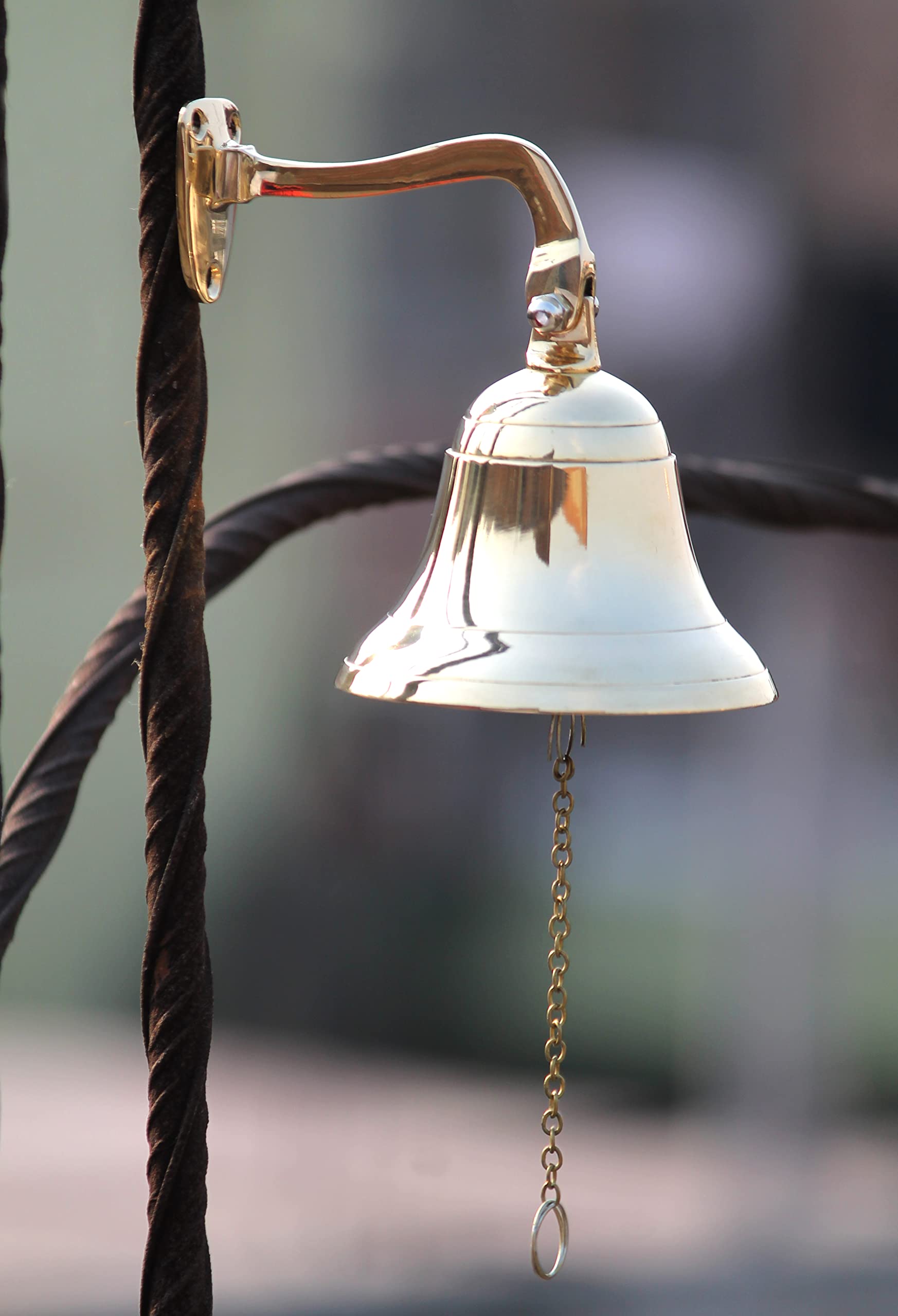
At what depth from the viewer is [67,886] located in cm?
300

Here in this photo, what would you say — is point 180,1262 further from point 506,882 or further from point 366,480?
point 506,882

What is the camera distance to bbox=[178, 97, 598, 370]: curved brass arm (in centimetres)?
47

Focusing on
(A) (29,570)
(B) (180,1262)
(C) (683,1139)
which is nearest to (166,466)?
(B) (180,1262)

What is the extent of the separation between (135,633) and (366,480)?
15 centimetres

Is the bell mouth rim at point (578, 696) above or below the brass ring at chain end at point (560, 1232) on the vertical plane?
above

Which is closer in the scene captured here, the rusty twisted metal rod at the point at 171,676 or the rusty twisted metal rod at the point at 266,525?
the rusty twisted metal rod at the point at 171,676

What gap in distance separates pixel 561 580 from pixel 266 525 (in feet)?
0.58

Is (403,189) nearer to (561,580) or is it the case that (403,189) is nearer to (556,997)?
(561,580)

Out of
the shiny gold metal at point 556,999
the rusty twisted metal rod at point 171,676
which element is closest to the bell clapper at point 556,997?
the shiny gold metal at point 556,999

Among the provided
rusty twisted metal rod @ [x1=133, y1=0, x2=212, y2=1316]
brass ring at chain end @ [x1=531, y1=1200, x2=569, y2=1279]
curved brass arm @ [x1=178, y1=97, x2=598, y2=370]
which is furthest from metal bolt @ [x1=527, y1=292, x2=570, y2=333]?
brass ring at chain end @ [x1=531, y1=1200, x2=569, y2=1279]

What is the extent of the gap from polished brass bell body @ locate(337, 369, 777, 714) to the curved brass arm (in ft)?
0.08

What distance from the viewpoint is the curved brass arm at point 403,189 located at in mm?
468

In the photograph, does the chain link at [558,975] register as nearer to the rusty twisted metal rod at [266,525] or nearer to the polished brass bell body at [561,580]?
the polished brass bell body at [561,580]

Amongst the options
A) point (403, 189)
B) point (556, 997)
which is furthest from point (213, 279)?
point (556, 997)
